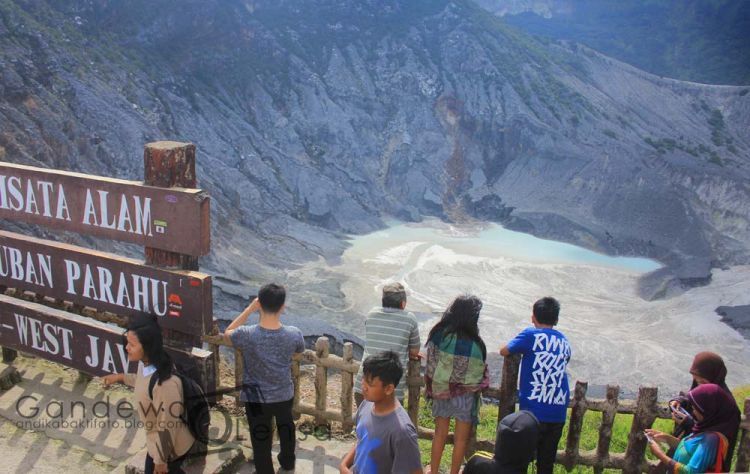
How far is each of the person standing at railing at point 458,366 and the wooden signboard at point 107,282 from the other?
5.55 ft

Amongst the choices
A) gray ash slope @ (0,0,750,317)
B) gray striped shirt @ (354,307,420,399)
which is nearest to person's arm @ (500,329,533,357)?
gray striped shirt @ (354,307,420,399)

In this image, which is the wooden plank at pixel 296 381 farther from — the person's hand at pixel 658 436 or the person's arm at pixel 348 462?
the person's hand at pixel 658 436

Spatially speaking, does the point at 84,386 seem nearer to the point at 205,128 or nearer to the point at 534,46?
the point at 205,128

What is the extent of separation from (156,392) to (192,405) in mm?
262

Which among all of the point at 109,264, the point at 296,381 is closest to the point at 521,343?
the point at 296,381

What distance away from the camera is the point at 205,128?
23.9 meters

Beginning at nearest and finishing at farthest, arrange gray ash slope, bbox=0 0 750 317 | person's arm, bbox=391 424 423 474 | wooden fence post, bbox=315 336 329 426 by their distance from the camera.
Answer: person's arm, bbox=391 424 423 474 < wooden fence post, bbox=315 336 329 426 < gray ash slope, bbox=0 0 750 317

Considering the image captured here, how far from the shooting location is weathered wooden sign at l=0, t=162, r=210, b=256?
4.20m

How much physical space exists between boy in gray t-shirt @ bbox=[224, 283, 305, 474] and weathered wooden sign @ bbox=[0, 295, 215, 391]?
61 cm

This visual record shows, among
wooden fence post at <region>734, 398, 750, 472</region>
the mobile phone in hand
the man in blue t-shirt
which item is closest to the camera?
the mobile phone in hand

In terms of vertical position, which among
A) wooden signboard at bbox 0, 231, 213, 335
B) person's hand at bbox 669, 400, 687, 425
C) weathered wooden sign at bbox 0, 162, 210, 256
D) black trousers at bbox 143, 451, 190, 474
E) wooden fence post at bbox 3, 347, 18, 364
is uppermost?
weathered wooden sign at bbox 0, 162, 210, 256

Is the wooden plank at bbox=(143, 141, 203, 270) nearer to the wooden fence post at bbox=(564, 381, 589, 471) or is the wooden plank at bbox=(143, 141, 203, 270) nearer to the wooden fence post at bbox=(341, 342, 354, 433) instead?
the wooden fence post at bbox=(341, 342, 354, 433)

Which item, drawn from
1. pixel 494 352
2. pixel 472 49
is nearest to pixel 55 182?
pixel 494 352

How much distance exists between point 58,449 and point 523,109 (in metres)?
31.7
